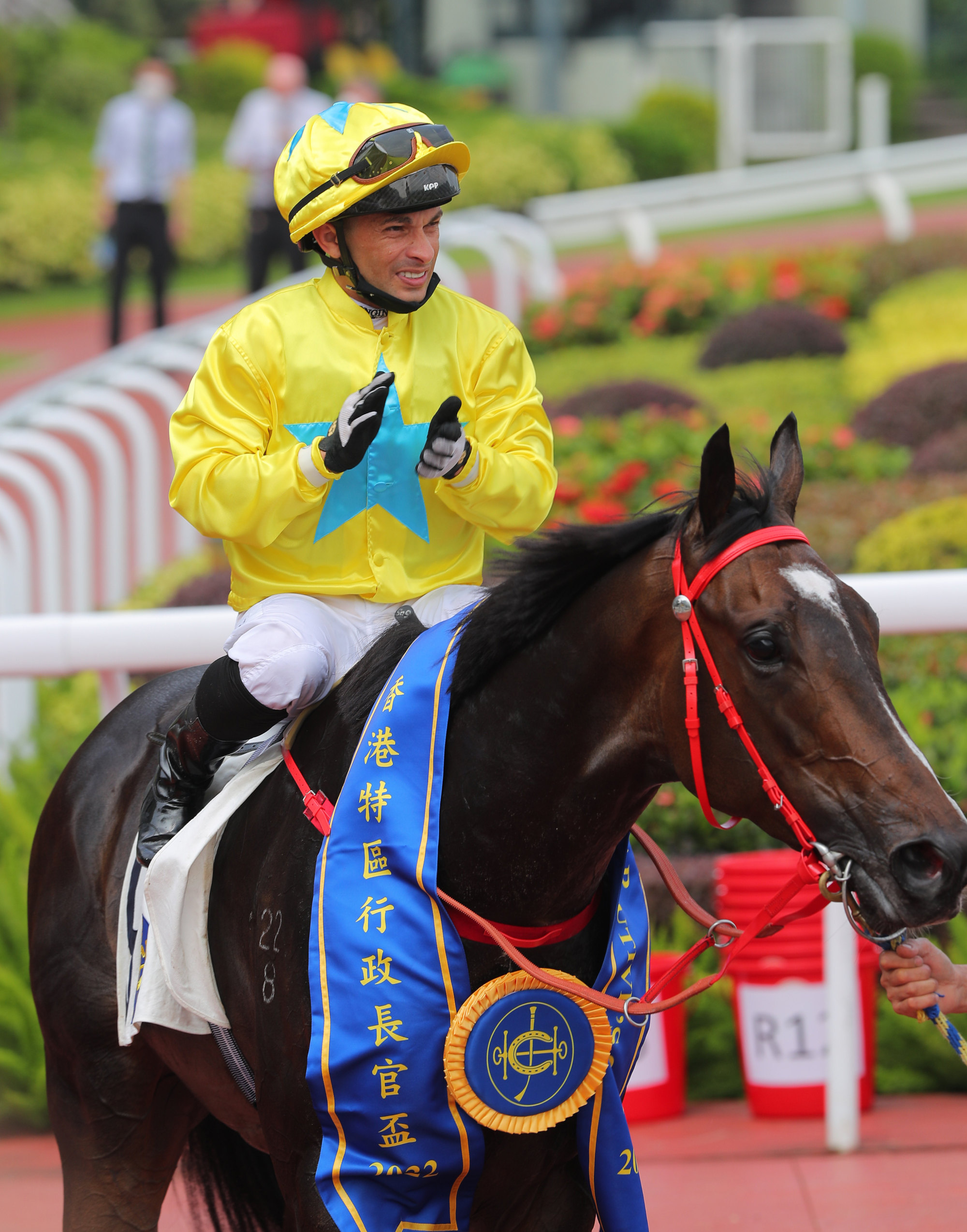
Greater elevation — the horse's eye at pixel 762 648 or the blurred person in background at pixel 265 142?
the blurred person in background at pixel 265 142

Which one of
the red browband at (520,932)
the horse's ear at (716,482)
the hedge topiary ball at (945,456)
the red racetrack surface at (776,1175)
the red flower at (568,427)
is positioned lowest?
the red racetrack surface at (776,1175)

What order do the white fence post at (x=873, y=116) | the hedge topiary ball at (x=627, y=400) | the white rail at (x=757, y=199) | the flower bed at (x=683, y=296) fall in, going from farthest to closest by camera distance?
the white fence post at (x=873, y=116) → the white rail at (x=757, y=199) → the flower bed at (x=683, y=296) → the hedge topiary ball at (x=627, y=400)

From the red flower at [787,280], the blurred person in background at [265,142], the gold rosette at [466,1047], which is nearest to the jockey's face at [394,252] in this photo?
the gold rosette at [466,1047]

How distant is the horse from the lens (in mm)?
1926

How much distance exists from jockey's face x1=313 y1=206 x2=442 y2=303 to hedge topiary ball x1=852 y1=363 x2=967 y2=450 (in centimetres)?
666

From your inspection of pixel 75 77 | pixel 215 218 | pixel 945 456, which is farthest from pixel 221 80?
pixel 945 456

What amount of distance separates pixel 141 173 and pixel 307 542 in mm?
9927

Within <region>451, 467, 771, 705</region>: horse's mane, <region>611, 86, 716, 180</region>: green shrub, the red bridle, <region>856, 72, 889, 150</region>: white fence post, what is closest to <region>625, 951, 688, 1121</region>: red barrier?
<region>451, 467, 771, 705</region>: horse's mane

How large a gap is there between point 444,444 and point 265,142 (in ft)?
31.3

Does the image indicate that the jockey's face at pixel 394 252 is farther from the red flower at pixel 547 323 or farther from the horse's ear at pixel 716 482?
the red flower at pixel 547 323

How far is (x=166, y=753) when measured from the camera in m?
2.63

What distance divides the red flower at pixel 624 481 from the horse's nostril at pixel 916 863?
18.5ft

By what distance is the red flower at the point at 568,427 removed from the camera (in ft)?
28.0

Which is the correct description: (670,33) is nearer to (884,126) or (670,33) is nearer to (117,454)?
(884,126)
